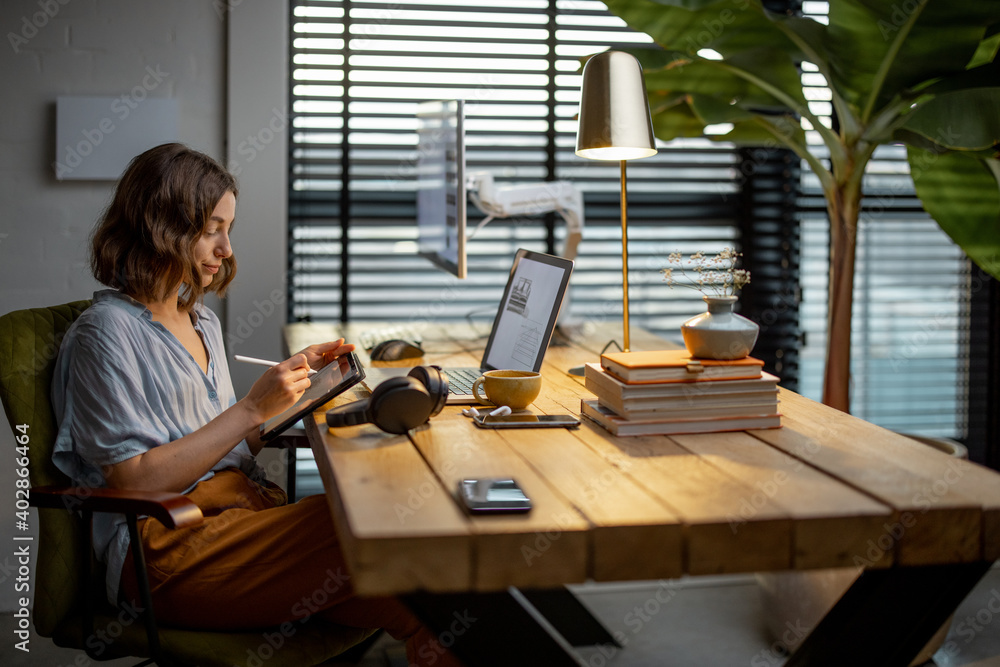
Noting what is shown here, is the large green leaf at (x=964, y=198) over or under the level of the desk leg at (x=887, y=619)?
over

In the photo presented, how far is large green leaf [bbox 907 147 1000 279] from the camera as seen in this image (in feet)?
8.82

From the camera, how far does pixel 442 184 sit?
2.59 meters

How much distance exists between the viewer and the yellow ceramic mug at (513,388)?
5.42 ft

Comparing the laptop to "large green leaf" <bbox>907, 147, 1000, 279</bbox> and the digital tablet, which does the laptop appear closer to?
the digital tablet

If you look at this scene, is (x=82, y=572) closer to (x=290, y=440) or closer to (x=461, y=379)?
(x=290, y=440)

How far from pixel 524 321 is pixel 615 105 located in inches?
21.0

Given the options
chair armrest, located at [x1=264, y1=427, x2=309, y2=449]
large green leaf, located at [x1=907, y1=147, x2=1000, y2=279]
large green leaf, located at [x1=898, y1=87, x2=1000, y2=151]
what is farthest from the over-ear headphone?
large green leaf, located at [x1=907, y1=147, x2=1000, y2=279]

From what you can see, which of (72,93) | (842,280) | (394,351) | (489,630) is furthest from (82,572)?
(842,280)

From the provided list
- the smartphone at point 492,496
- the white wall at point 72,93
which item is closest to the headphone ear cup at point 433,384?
the smartphone at point 492,496

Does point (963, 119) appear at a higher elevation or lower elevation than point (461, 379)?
higher

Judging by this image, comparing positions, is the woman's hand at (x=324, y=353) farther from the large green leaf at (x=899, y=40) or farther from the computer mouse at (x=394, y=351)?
the large green leaf at (x=899, y=40)

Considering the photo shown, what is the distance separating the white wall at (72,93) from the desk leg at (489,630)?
2.14 metres

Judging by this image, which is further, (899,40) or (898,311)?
(898,311)

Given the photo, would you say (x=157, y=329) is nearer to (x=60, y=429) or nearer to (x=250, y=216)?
(x=60, y=429)
